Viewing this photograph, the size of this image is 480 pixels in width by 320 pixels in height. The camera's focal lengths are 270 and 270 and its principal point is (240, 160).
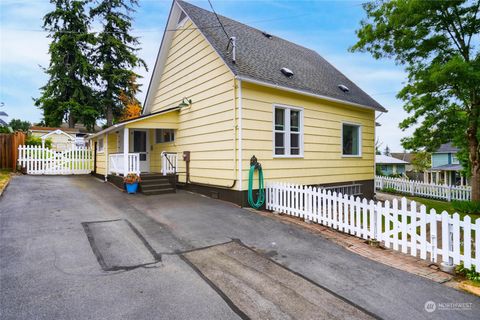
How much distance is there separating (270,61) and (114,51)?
70.7 feet

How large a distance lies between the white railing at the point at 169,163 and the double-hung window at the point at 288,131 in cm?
442

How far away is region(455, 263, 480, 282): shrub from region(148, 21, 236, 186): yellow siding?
5.50 m

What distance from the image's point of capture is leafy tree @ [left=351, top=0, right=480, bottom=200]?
8.99 meters

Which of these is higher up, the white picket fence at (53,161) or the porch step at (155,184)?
the white picket fence at (53,161)

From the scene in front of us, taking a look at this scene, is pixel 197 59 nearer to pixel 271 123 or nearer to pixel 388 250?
pixel 271 123

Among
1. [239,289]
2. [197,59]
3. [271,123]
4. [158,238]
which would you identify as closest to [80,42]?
[197,59]

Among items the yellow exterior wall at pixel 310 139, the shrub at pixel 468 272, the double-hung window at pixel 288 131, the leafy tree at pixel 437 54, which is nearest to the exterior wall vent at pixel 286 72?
the yellow exterior wall at pixel 310 139

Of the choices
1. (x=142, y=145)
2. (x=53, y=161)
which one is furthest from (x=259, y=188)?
(x=53, y=161)

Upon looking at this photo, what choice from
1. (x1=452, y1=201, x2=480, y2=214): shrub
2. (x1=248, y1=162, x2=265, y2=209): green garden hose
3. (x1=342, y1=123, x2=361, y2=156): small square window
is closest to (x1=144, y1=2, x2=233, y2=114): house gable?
(x1=248, y1=162, x2=265, y2=209): green garden hose

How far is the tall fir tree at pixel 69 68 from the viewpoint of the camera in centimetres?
2420

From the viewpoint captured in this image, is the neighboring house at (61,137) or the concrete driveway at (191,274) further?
the neighboring house at (61,137)

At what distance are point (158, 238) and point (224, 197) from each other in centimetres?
364

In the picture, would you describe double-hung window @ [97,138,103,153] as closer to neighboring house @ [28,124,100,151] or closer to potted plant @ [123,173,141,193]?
potted plant @ [123,173,141,193]

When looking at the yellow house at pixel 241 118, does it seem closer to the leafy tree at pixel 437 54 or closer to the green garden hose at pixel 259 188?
the green garden hose at pixel 259 188
